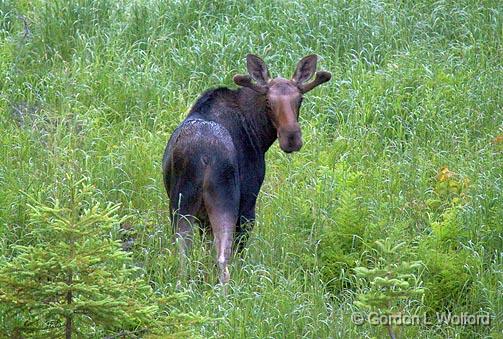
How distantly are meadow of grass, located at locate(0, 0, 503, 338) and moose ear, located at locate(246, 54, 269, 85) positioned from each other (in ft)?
4.13

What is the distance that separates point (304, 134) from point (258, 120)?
239 centimetres

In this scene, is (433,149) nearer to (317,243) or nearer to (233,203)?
(317,243)

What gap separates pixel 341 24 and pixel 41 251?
29.1ft

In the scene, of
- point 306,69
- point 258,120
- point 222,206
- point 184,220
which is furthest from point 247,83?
point 184,220

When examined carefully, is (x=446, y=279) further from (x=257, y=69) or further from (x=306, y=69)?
(x=257, y=69)

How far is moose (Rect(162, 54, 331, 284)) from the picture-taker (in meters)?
8.42

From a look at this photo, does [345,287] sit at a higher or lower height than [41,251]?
lower

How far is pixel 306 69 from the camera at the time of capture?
31.3ft

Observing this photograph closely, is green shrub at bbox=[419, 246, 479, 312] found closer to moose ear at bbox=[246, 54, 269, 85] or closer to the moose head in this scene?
the moose head

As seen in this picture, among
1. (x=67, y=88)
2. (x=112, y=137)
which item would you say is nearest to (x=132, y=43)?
(x=67, y=88)

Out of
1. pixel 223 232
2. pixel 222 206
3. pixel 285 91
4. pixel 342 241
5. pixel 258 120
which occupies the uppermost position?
pixel 285 91

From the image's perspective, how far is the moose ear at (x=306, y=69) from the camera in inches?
373

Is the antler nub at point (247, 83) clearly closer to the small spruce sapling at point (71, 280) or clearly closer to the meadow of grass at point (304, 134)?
the meadow of grass at point (304, 134)

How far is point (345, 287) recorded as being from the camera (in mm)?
8719
